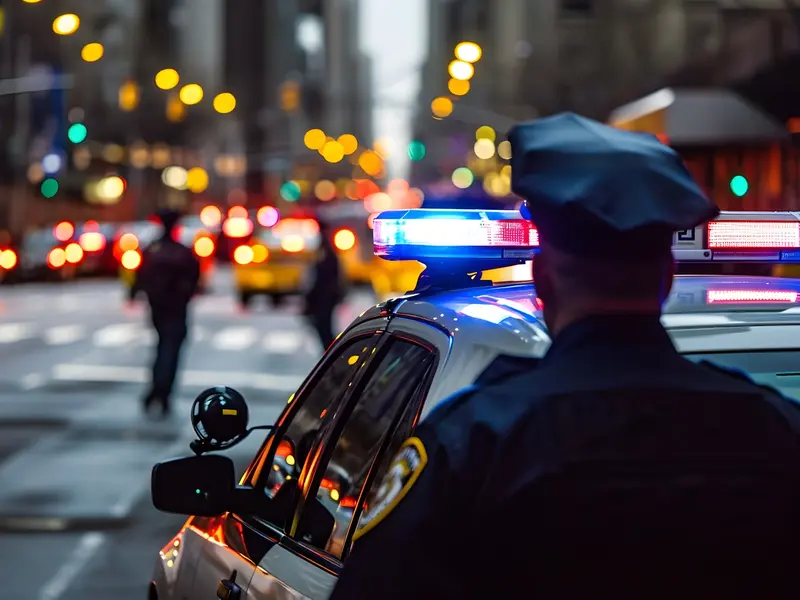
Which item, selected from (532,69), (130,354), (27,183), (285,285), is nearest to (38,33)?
(27,183)

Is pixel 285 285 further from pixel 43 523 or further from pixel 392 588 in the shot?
pixel 392 588

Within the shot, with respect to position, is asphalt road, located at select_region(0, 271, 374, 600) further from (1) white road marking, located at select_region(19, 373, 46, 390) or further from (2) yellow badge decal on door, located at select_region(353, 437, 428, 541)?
(2) yellow badge decal on door, located at select_region(353, 437, 428, 541)

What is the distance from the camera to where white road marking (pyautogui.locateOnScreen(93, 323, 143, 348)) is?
2769 cm

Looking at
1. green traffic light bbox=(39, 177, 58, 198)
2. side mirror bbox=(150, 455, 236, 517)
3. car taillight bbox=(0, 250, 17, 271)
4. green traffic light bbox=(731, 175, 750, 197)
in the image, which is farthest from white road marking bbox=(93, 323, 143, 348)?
side mirror bbox=(150, 455, 236, 517)

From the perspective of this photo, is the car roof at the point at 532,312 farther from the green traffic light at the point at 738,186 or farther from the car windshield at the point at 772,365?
the green traffic light at the point at 738,186

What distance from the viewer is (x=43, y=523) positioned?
412 inches

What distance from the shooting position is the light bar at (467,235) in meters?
3.53

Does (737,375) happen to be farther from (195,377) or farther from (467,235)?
(195,377)

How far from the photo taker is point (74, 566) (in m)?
9.18

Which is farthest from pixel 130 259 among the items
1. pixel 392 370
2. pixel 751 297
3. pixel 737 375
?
pixel 737 375

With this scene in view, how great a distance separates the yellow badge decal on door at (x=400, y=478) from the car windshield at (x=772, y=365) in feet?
3.19

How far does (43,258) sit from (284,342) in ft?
86.6

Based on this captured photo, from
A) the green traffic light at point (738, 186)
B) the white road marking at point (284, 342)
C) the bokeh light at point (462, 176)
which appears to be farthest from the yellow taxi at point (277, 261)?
the bokeh light at point (462, 176)

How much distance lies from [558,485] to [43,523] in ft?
28.4
